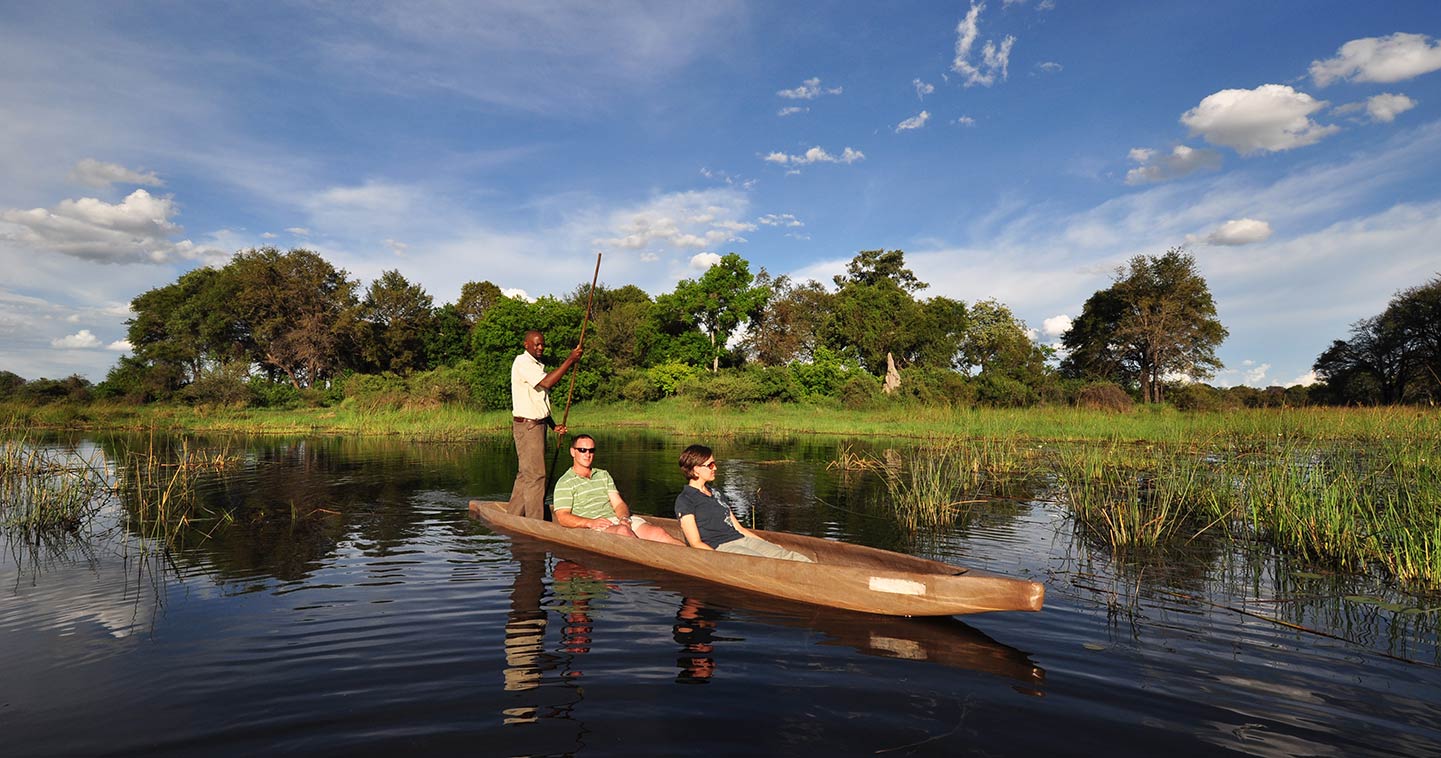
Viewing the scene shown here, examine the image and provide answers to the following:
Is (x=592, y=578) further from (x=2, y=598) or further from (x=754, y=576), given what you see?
(x=2, y=598)

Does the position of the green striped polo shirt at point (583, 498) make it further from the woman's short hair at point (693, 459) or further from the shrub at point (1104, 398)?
the shrub at point (1104, 398)

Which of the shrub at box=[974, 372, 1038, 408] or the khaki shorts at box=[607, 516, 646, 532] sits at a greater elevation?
the shrub at box=[974, 372, 1038, 408]

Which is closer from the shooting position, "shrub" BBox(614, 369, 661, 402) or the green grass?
the green grass

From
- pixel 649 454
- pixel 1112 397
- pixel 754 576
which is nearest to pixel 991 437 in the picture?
pixel 649 454

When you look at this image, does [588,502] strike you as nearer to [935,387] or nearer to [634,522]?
[634,522]

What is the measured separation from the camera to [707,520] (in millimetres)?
6422

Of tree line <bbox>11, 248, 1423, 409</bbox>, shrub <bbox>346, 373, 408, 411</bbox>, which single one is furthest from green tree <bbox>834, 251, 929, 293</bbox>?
shrub <bbox>346, 373, 408, 411</bbox>

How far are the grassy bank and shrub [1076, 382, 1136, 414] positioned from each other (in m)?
1.53

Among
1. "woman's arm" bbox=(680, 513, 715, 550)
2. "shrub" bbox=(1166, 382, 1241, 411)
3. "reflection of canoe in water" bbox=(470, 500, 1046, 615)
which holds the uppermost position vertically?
"shrub" bbox=(1166, 382, 1241, 411)

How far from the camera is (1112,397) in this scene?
107ft

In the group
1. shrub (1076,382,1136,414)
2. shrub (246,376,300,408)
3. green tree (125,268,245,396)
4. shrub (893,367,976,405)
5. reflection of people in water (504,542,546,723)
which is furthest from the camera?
green tree (125,268,245,396)

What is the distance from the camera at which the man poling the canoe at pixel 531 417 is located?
330 inches

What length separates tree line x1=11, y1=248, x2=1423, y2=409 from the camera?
35750 millimetres

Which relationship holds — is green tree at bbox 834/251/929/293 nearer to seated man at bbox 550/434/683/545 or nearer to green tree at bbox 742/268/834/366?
green tree at bbox 742/268/834/366
